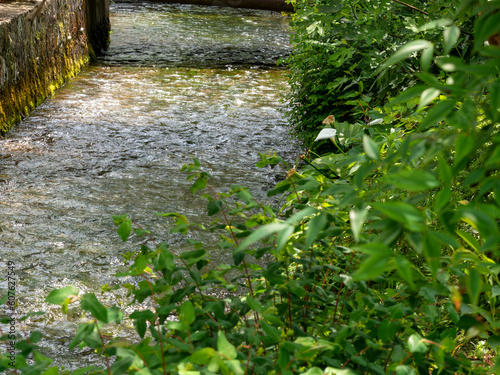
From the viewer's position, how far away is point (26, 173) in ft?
17.9

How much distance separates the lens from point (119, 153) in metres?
6.23

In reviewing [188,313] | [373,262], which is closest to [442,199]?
[373,262]

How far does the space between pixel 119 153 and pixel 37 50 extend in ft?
8.08

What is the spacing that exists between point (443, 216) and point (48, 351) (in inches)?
108

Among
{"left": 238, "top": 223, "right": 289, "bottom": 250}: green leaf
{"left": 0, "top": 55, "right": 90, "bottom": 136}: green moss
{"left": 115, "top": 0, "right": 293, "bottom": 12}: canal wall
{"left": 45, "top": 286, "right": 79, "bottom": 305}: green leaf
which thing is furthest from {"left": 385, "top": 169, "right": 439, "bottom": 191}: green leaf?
{"left": 115, "top": 0, "right": 293, "bottom": 12}: canal wall

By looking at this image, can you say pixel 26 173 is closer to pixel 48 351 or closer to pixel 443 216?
pixel 48 351

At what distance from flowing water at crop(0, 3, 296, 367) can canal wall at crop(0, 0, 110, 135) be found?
0.22m

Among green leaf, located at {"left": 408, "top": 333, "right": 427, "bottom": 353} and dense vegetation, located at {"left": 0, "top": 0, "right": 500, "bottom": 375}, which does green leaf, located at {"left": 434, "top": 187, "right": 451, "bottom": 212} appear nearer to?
dense vegetation, located at {"left": 0, "top": 0, "right": 500, "bottom": 375}

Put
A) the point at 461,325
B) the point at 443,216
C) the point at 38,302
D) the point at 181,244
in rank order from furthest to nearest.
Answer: the point at 181,244
the point at 38,302
the point at 461,325
the point at 443,216

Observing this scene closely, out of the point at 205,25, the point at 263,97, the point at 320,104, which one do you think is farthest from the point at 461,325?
the point at 205,25

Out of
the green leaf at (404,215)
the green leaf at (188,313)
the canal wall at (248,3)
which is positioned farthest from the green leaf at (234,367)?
the canal wall at (248,3)

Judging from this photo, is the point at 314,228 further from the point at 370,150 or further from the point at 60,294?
the point at 60,294

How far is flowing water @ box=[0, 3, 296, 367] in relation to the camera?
408cm

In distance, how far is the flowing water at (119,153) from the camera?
4.08 m
